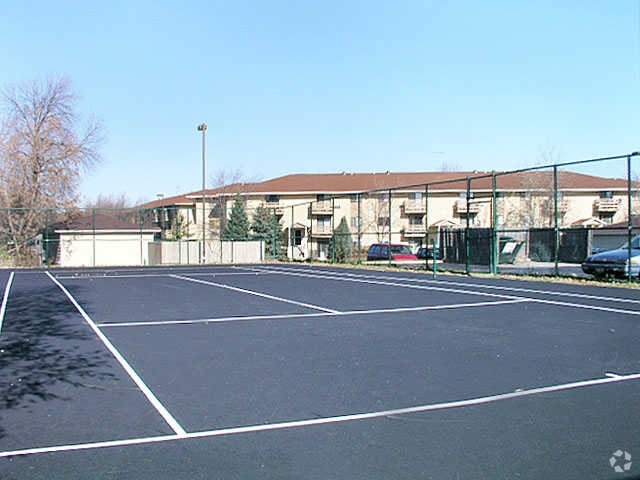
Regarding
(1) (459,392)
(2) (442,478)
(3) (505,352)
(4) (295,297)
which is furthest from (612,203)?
(2) (442,478)

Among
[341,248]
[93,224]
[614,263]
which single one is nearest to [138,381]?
[614,263]

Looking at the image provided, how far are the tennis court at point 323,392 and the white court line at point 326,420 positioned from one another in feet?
0.08

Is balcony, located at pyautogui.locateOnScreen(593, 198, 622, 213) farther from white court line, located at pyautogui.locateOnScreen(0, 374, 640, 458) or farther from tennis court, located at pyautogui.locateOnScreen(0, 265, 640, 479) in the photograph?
white court line, located at pyautogui.locateOnScreen(0, 374, 640, 458)

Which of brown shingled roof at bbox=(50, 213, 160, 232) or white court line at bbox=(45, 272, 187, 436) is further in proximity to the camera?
brown shingled roof at bbox=(50, 213, 160, 232)

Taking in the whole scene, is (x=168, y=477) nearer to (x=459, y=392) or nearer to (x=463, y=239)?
(x=459, y=392)

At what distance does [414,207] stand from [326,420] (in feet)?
160

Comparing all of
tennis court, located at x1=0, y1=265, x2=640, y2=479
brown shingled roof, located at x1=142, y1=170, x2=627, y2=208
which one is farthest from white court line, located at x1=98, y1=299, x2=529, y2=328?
brown shingled roof, located at x1=142, y1=170, x2=627, y2=208

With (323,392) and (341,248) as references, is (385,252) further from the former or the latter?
(323,392)

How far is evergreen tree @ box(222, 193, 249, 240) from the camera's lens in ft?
143

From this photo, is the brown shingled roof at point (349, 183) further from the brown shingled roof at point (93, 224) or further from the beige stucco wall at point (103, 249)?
the beige stucco wall at point (103, 249)

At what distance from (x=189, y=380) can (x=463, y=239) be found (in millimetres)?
17627

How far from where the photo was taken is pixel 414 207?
5322 centimetres

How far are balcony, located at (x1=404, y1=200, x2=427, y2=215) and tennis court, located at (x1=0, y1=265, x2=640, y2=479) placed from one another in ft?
132

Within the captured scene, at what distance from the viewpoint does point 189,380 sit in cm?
678
